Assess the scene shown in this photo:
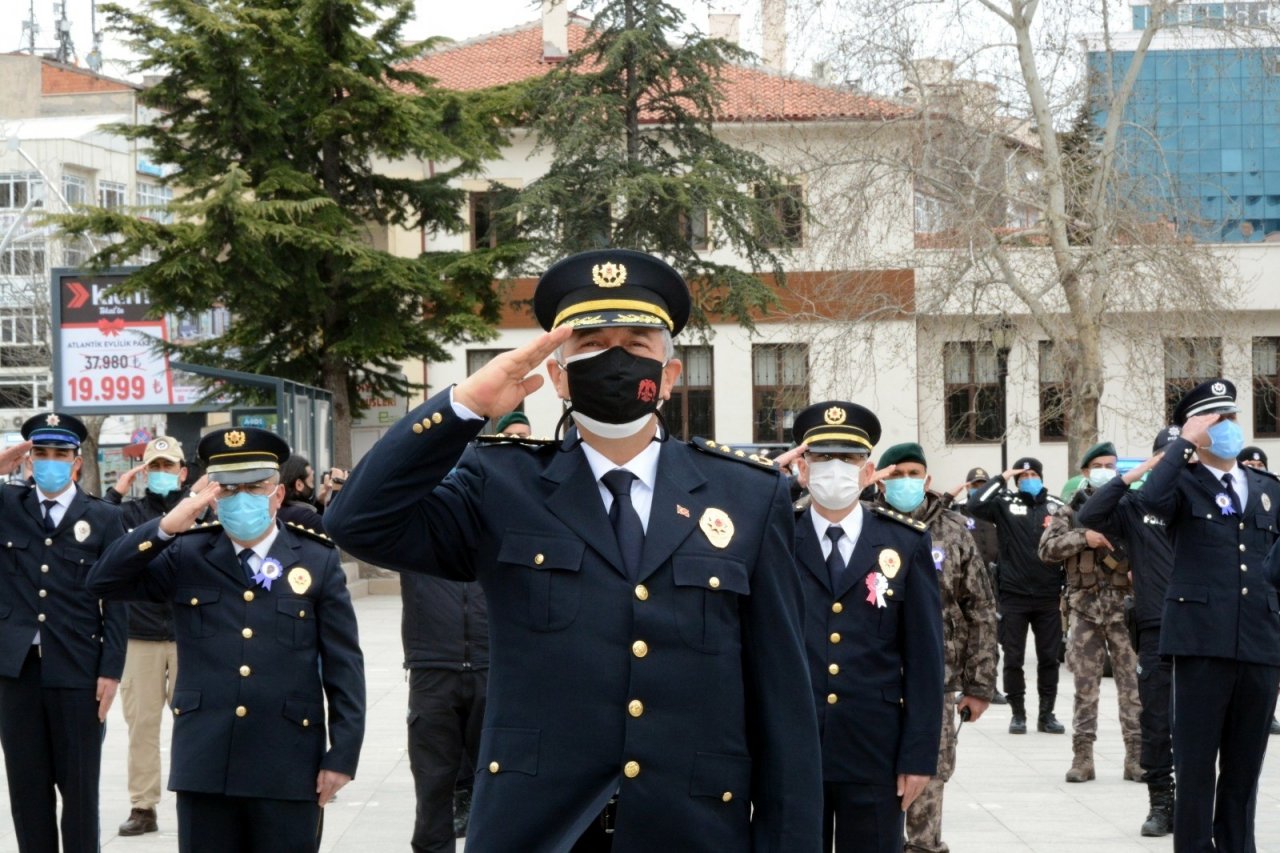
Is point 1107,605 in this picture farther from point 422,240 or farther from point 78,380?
point 422,240

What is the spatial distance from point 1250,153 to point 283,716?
52375 mm

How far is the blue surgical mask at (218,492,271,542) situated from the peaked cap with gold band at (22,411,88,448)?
221cm

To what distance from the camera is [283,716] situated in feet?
22.1

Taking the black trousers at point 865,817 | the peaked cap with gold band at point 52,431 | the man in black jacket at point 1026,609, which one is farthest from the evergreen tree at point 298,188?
the black trousers at point 865,817

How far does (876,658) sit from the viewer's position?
22.8 ft

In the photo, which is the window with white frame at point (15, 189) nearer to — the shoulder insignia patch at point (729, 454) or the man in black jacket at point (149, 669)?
the man in black jacket at point (149, 669)

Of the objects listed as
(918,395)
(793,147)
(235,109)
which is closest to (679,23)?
(793,147)

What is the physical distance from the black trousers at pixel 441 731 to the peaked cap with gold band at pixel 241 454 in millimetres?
2077

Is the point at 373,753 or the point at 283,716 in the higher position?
the point at 283,716

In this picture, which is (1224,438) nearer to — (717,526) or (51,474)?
(717,526)

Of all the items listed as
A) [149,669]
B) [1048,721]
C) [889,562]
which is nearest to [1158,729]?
[889,562]

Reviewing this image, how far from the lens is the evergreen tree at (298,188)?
33.3m

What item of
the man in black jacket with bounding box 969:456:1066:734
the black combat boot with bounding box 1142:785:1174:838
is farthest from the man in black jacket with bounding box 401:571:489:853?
the man in black jacket with bounding box 969:456:1066:734

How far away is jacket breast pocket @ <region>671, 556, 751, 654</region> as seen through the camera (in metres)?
3.72
